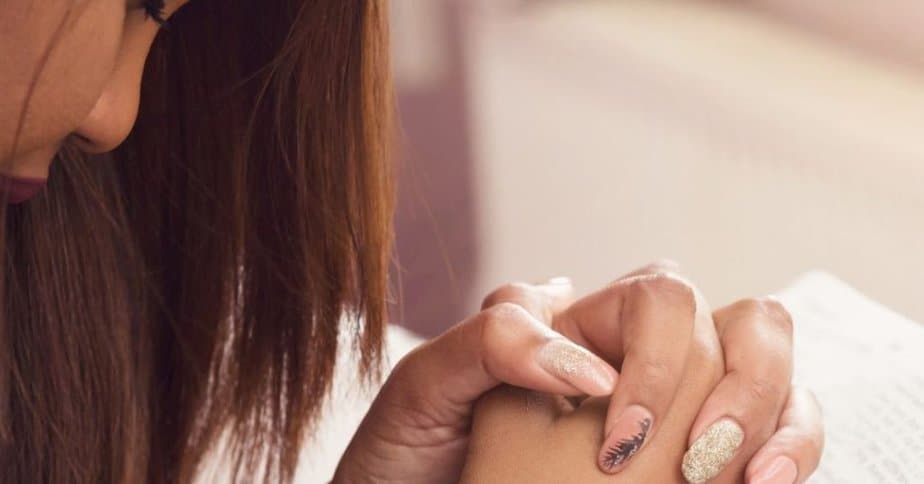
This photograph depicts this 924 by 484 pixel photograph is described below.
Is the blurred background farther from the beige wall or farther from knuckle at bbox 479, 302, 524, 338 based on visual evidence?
knuckle at bbox 479, 302, 524, 338

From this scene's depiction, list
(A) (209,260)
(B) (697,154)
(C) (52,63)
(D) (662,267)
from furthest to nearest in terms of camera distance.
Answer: (B) (697,154), (A) (209,260), (D) (662,267), (C) (52,63)

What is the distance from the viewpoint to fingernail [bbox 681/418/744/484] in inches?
20.3

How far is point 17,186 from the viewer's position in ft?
1.73

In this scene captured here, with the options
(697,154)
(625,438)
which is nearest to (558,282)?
(625,438)

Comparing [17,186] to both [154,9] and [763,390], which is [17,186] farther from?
[763,390]

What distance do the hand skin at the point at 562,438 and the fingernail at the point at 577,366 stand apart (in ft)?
0.07

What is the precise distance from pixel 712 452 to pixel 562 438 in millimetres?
68

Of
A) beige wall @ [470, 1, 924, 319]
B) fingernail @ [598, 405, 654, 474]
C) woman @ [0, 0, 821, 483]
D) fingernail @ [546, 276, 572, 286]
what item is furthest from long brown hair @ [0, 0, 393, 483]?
beige wall @ [470, 1, 924, 319]

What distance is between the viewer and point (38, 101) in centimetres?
48

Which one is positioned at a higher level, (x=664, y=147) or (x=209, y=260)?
(x=209, y=260)

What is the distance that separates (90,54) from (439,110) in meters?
1.11

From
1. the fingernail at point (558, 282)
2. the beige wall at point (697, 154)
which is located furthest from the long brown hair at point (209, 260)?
the beige wall at point (697, 154)

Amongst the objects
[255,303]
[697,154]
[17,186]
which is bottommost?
[697,154]

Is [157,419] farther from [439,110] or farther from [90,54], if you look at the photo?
[439,110]
